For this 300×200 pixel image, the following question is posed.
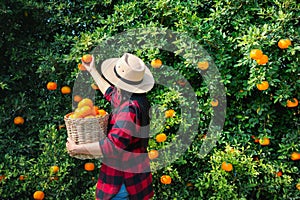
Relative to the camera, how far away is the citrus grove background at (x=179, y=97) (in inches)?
124

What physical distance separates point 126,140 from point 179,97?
4.01 ft

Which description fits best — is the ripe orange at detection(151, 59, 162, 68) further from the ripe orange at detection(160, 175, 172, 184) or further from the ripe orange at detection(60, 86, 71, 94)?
the ripe orange at detection(160, 175, 172, 184)

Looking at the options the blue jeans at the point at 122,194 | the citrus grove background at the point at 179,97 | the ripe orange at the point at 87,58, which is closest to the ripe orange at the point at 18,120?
the citrus grove background at the point at 179,97

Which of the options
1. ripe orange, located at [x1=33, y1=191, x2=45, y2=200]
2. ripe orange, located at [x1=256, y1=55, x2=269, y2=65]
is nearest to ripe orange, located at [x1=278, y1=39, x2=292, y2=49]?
ripe orange, located at [x1=256, y1=55, x2=269, y2=65]

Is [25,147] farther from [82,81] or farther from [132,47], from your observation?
[132,47]

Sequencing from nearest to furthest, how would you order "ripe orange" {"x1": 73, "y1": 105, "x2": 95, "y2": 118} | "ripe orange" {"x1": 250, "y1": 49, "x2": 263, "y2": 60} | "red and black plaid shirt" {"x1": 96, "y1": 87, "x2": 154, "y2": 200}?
1. "red and black plaid shirt" {"x1": 96, "y1": 87, "x2": 154, "y2": 200}
2. "ripe orange" {"x1": 73, "y1": 105, "x2": 95, "y2": 118}
3. "ripe orange" {"x1": 250, "y1": 49, "x2": 263, "y2": 60}

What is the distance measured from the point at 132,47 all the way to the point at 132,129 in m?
1.38

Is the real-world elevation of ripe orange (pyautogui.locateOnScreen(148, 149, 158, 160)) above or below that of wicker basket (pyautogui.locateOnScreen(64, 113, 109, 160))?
below

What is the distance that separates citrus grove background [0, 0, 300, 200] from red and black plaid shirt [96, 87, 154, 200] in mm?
825

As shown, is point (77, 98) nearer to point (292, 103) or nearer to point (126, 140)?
point (126, 140)

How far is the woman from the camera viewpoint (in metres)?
2.16

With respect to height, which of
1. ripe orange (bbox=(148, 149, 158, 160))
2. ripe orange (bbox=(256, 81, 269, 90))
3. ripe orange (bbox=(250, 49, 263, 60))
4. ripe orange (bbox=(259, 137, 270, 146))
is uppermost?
ripe orange (bbox=(250, 49, 263, 60))

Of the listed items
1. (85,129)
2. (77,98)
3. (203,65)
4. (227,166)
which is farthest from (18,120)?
(227,166)

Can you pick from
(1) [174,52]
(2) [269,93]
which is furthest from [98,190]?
(2) [269,93]
